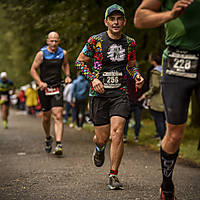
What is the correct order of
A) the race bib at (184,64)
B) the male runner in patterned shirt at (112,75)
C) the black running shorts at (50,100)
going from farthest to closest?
the black running shorts at (50,100), the male runner in patterned shirt at (112,75), the race bib at (184,64)

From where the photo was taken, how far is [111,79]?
5.84 m

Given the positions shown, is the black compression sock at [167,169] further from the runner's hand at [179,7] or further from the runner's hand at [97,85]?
the runner's hand at [97,85]

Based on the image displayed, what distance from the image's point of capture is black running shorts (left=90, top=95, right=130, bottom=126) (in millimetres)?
5852

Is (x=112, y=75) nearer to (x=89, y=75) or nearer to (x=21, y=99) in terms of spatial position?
(x=89, y=75)

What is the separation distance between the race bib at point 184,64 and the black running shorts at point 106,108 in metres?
1.85

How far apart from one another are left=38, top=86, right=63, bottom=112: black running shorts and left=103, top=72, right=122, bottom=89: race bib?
337cm

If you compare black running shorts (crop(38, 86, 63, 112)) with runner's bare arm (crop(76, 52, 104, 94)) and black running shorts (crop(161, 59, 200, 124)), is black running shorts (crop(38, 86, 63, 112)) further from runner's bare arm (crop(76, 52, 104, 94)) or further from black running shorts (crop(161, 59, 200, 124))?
black running shorts (crop(161, 59, 200, 124))

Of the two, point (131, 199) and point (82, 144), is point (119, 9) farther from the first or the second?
point (82, 144)

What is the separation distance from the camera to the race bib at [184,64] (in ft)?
13.0

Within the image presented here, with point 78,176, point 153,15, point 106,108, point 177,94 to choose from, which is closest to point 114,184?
point 106,108

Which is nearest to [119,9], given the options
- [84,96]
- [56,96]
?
[56,96]

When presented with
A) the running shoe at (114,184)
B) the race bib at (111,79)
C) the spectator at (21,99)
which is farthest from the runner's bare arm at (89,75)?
the spectator at (21,99)

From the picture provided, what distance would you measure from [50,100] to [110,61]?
3.59m

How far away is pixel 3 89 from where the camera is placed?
16641 millimetres
